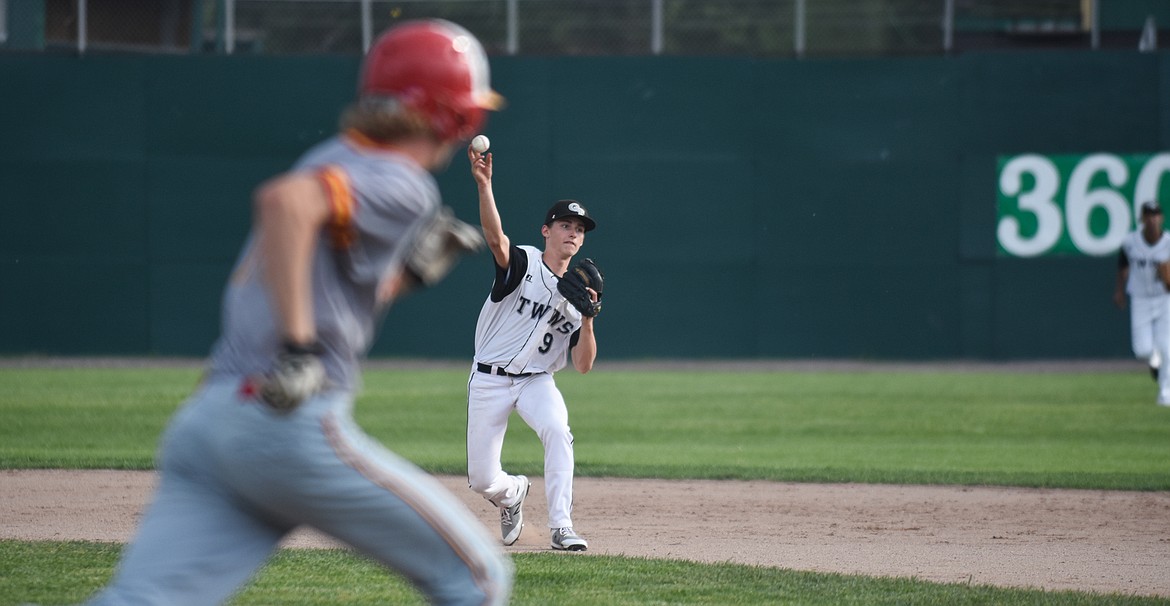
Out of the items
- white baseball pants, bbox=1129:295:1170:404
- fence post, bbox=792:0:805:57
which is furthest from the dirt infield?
fence post, bbox=792:0:805:57

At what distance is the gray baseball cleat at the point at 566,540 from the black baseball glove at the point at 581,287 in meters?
1.09

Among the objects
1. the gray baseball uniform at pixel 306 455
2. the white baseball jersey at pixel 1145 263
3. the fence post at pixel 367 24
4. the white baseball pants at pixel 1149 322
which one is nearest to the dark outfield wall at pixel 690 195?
the fence post at pixel 367 24

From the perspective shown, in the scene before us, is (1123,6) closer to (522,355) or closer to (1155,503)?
(1155,503)

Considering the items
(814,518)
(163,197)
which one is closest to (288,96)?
(163,197)

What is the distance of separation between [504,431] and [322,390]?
3.89 m

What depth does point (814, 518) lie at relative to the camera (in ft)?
27.3

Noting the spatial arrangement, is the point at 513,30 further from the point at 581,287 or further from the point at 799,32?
the point at 581,287

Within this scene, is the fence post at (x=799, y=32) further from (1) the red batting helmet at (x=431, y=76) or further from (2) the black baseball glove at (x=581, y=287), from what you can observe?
(1) the red batting helmet at (x=431, y=76)

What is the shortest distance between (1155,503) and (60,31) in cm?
1645

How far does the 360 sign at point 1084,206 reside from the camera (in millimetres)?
19047

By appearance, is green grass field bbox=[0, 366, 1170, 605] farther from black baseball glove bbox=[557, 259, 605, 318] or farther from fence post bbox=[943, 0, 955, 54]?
fence post bbox=[943, 0, 955, 54]

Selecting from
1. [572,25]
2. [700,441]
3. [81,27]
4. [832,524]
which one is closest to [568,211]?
[832,524]

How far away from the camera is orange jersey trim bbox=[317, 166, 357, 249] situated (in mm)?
2896

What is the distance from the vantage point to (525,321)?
23.0 ft
